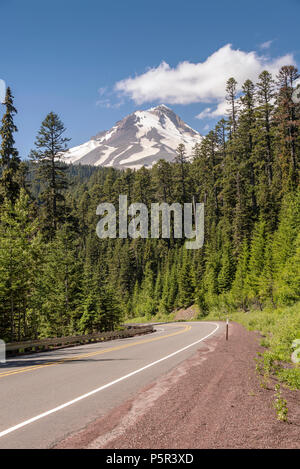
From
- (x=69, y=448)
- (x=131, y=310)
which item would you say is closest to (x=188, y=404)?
(x=69, y=448)

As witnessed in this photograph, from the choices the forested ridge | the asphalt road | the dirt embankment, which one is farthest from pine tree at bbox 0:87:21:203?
the dirt embankment

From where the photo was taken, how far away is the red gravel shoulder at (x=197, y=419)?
4602 mm

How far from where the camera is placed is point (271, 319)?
28.6 metres

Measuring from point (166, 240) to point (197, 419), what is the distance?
80.3 m

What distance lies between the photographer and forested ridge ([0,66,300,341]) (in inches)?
1104

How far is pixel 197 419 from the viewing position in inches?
217

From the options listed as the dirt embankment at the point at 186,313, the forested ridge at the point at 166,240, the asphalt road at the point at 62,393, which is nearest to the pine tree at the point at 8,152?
the forested ridge at the point at 166,240

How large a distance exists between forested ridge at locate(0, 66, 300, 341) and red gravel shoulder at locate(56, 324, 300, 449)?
10.5m

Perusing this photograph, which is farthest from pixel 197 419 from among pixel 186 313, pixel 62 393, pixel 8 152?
pixel 186 313

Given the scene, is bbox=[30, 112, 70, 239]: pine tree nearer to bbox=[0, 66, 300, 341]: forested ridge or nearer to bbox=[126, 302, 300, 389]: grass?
bbox=[0, 66, 300, 341]: forested ridge

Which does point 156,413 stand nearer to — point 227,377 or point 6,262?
point 227,377

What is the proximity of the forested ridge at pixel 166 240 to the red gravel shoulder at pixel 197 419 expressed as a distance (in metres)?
10.5

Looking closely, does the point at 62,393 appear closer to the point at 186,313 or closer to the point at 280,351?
the point at 280,351

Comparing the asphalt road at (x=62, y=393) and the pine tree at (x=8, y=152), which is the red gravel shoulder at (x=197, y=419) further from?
the pine tree at (x=8, y=152)
